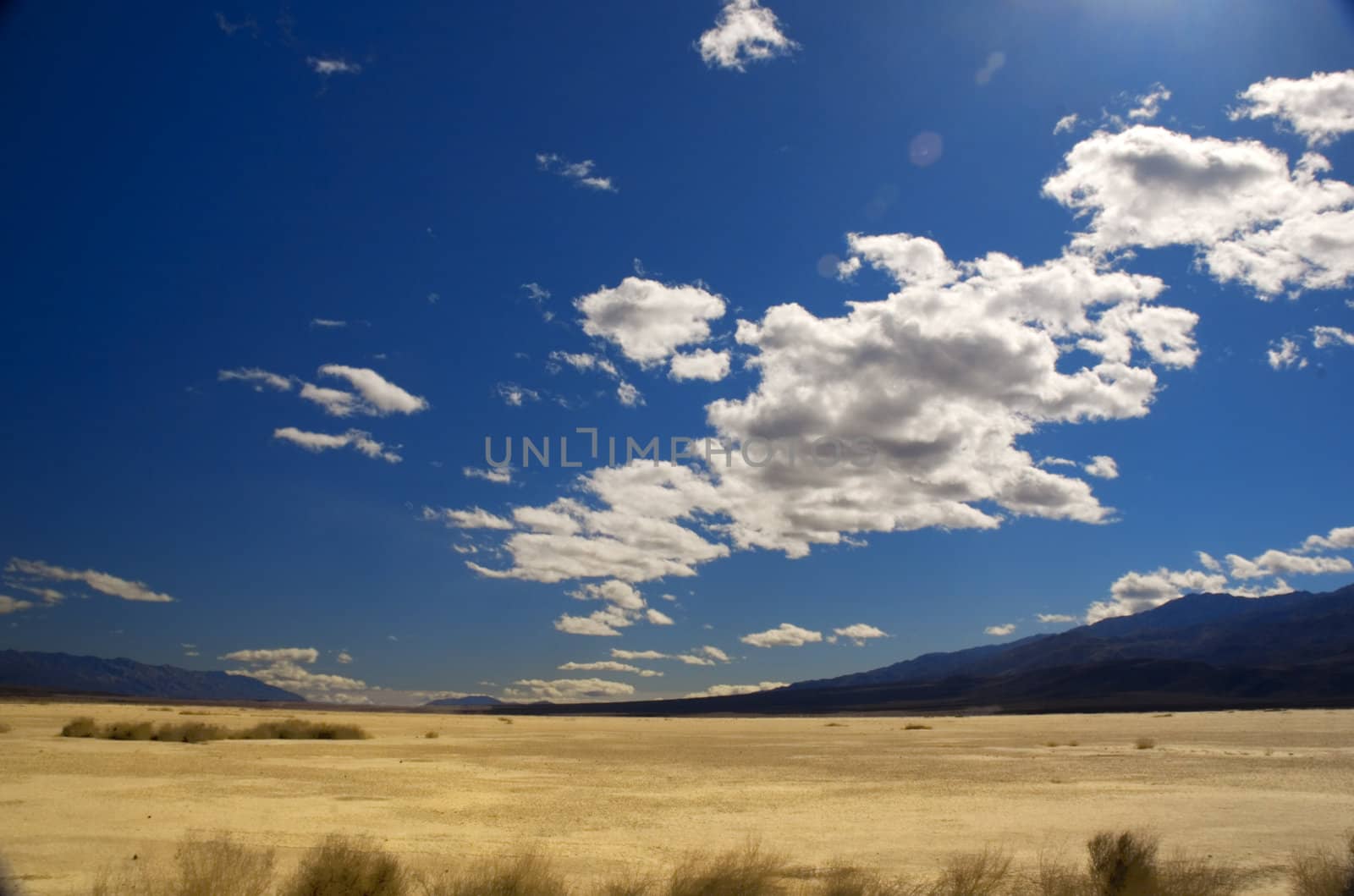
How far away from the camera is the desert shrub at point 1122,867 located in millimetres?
10695

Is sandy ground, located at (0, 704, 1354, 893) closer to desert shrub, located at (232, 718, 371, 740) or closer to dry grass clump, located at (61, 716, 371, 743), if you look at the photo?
dry grass clump, located at (61, 716, 371, 743)

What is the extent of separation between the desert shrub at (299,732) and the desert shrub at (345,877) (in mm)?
34265

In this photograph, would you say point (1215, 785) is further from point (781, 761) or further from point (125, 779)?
point (125, 779)

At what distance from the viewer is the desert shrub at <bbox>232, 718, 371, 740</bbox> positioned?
138 ft

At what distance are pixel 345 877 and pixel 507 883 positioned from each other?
6.28 ft

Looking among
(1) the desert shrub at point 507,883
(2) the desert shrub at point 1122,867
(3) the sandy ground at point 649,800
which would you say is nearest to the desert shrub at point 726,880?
(1) the desert shrub at point 507,883

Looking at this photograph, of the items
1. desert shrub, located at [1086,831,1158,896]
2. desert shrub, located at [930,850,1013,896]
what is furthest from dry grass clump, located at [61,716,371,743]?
desert shrub, located at [1086,831,1158,896]

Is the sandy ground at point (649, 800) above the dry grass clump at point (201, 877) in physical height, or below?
below

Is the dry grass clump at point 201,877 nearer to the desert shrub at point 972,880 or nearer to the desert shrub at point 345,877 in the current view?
the desert shrub at point 345,877

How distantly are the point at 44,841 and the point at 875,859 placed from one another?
1310 cm

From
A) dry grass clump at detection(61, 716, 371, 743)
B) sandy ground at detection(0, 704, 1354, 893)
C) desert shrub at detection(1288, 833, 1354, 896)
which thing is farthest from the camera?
dry grass clump at detection(61, 716, 371, 743)

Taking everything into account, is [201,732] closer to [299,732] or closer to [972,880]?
[299,732]

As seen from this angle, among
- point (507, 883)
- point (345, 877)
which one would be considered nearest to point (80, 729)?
point (345, 877)

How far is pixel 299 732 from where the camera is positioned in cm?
4350
